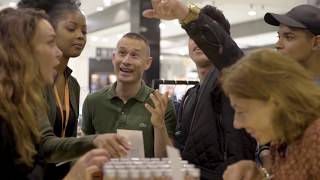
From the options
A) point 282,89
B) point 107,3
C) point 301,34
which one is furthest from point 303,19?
point 107,3

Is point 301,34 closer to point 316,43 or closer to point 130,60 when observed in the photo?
point 316,43

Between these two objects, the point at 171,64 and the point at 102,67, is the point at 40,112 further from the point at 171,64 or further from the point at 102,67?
the point at 171,64

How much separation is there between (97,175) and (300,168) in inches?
21.2

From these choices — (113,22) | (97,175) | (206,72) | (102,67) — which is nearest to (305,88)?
(97,175)

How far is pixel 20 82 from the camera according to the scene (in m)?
1.37

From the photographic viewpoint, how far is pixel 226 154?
184cm

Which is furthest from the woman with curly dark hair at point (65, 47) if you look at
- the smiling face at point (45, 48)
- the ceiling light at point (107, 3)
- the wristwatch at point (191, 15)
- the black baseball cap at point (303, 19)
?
the ceiling light at point (107, 3)

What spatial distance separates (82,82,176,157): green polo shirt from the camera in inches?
89.7

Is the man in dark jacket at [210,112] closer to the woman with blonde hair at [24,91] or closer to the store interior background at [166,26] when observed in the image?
the woman with blonde hair at [24,91]

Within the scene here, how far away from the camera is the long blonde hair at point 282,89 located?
117 centimetres

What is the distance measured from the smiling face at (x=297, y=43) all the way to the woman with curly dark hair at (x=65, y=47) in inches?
36.8

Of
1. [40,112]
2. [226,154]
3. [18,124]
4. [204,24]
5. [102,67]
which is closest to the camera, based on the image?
[18,124]

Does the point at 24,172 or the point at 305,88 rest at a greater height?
the point at 305,88

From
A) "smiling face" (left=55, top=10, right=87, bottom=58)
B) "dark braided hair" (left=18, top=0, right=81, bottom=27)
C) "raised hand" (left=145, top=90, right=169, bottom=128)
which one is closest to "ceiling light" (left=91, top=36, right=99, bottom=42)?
"dark braided hair" (left=18, top=0, right=81, bottom=27)
